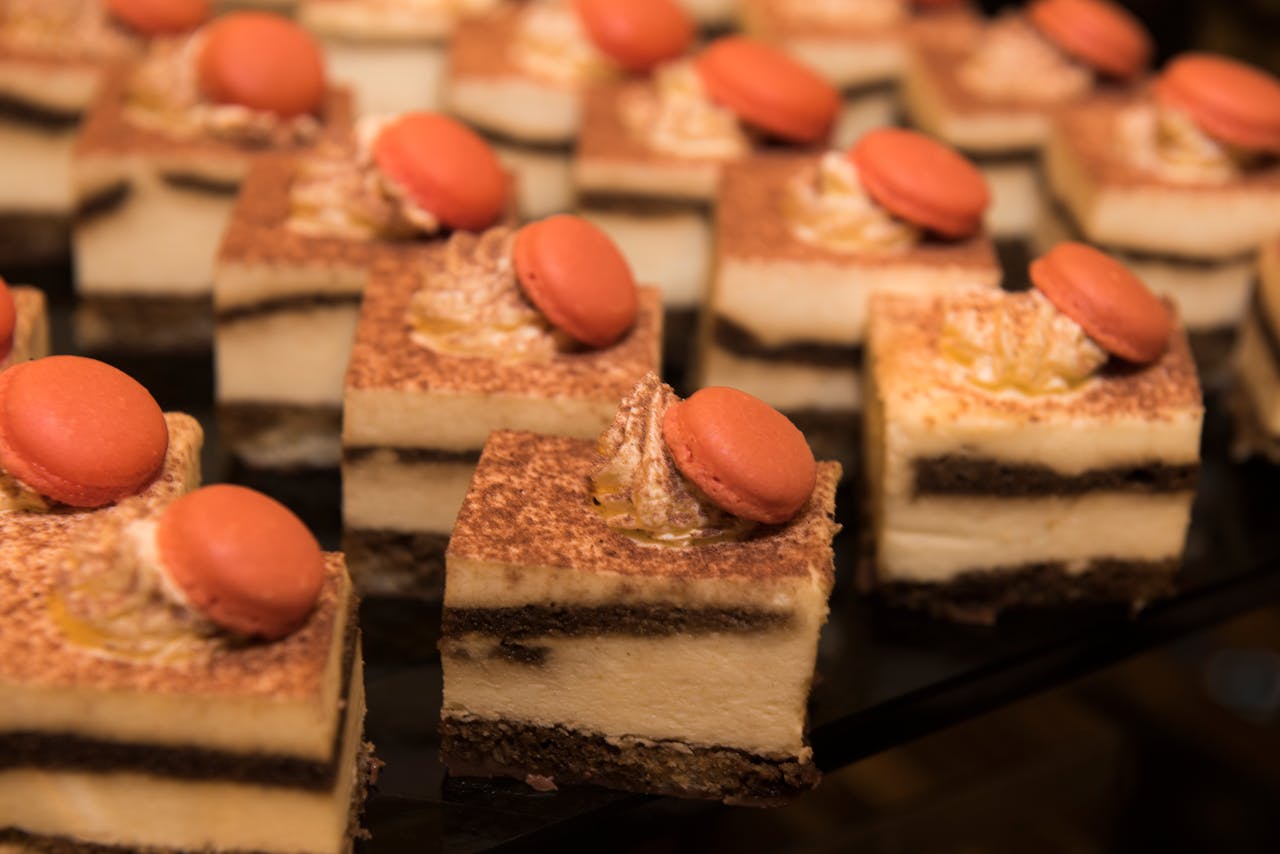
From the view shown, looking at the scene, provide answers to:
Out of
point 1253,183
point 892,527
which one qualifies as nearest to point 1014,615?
point 892,527

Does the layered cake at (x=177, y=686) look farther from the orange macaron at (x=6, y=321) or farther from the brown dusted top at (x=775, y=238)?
the brown dusted top at (x=775, y=238)

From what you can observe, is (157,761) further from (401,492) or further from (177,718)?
(401,492)

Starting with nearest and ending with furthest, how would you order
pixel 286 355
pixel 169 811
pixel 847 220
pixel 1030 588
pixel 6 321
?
1. pixel 169 811
2. pixel 6 321
3. pixel 1030 588
4. pixel 286 355
5. pixel 847 220

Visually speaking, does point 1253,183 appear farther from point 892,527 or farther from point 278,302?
point 278,302

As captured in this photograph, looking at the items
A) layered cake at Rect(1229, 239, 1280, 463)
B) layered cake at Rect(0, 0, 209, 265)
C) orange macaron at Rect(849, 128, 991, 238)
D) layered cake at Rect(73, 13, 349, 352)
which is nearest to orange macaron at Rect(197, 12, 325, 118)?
layered cake at Rect(73, 13, 349, 352)

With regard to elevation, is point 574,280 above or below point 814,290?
above

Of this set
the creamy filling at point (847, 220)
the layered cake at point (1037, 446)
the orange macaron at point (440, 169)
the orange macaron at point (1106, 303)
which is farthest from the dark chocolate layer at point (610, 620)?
the creamy filling at point (847, 220)

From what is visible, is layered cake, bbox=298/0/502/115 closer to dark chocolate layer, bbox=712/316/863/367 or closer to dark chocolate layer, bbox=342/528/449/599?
dark chocolate layer, bbox=712/316/863/367

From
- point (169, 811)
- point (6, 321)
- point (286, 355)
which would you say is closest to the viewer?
point (169, 811)

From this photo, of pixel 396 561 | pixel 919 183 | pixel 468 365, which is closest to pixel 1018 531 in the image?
pixel 919 183
